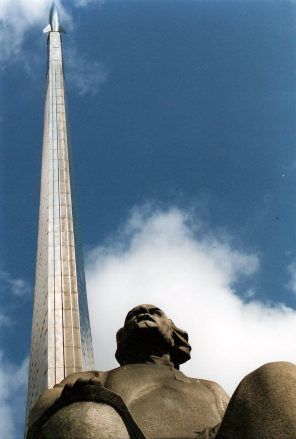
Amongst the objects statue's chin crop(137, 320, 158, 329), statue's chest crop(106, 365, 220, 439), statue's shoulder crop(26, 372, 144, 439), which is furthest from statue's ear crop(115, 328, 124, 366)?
statue's shoulder crop(26, 372, 144, 439)

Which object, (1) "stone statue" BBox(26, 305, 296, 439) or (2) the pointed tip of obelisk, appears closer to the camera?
(1) "stone statue" BBox(26, 305, 296, 439)

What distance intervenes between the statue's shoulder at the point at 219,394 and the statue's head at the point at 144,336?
1.13 feet

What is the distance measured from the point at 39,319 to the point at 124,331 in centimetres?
1546

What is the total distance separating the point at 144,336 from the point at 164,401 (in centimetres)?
72

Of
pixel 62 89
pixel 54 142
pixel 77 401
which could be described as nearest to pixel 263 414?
pixel 77 401

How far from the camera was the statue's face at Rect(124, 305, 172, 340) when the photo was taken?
4820 mm

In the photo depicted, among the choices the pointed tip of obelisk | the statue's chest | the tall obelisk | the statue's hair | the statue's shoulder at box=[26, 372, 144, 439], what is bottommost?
the statue's shoulder at box=[26, 372, 144, 439]

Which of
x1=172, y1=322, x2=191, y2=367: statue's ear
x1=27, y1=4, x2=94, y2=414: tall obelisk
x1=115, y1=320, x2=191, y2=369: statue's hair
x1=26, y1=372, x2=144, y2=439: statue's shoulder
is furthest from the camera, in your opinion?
x1=27, y1=4, x2=94, y2=414: tall obelisk

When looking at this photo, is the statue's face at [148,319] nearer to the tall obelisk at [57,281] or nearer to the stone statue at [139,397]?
the stone statue at [139,397]

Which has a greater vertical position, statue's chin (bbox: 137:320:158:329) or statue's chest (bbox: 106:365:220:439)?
statue's chin (bbox: 137:320:158:329)

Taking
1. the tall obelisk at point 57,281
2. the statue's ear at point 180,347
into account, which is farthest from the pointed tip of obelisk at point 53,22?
the statue's ear at point 180,347

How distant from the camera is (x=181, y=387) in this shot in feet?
14.6

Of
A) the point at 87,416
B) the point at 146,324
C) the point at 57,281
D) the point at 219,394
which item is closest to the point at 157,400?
the point at 219,394

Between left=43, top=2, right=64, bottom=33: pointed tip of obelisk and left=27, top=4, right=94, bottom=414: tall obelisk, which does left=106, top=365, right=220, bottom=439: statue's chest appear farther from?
left=43, top=2, right=64, bottom=33: pointed tip of obelisk
